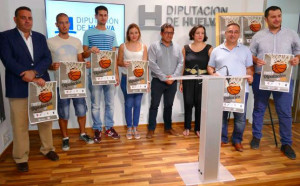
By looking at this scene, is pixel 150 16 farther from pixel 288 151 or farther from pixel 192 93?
pixel 288 151

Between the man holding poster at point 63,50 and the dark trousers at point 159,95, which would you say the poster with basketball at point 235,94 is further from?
the man holding poster at point 63,50

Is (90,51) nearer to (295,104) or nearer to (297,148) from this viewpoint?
(297,148)

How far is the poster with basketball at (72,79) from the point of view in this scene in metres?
2.93

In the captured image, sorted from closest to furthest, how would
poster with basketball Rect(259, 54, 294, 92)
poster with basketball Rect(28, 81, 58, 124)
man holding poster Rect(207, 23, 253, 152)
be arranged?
poster with basketball Rect(28, 81, 58, 124) < poster with basketball Rect(259, 54, 294, 92) < man holding poster Rect(207, 23, 253, 152)

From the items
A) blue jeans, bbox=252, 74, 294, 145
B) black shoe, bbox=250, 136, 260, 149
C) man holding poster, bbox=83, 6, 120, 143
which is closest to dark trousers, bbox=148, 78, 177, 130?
man holding poster, bbox=83, 6, 120, 143

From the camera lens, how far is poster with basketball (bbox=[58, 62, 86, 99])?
2930mm

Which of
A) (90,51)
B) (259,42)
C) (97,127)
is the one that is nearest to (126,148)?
(97,127)

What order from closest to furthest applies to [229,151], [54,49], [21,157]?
[21,157] < [54,49] < [229,151]

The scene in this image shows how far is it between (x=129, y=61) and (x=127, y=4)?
1.09m

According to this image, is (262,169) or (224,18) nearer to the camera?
(262,169)

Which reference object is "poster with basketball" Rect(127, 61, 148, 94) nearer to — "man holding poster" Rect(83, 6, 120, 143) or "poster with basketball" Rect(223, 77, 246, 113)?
"man holding poster" Rect(83, 6, 120, 143)

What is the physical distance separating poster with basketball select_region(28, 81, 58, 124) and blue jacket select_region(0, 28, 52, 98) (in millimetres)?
92

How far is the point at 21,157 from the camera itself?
8.79 ft

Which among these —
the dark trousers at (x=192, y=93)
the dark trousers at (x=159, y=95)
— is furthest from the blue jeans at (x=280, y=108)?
the dark trousers at (x=159, y=95)
